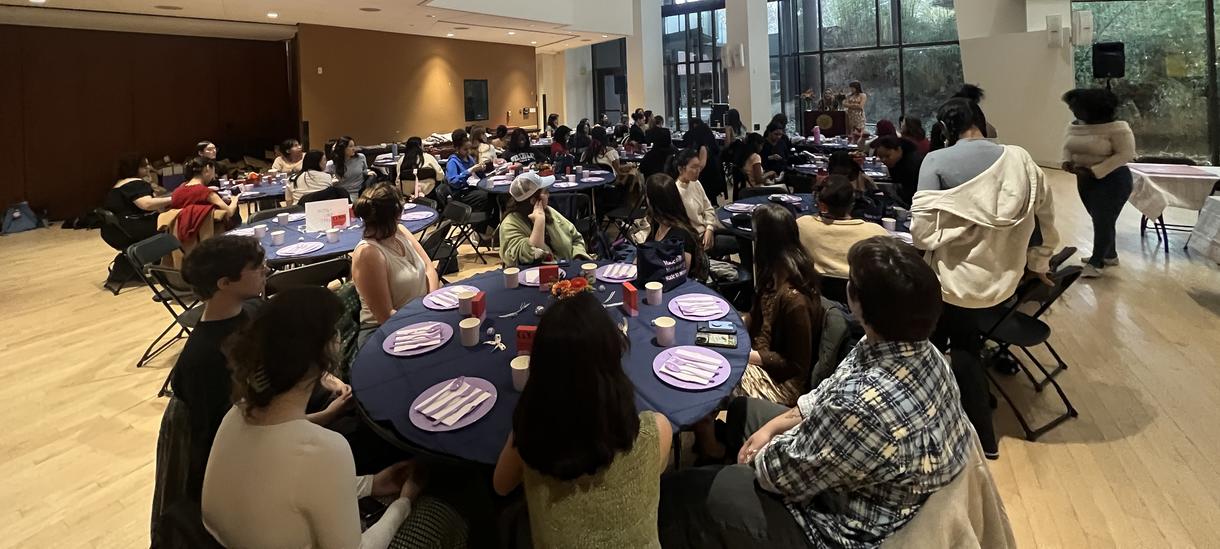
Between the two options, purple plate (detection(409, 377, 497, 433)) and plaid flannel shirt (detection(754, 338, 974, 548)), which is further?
purple plate (detection(409, 377, 497, 433))

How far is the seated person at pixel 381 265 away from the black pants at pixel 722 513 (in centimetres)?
173

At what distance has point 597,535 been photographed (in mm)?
1310

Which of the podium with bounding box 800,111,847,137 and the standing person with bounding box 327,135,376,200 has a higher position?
the podium with bounding box 800,111,847,137

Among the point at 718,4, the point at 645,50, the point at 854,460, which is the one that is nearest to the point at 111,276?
the point at 854,460

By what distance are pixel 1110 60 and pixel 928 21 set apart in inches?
197

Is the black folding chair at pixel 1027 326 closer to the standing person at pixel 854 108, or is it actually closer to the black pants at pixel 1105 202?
the black pants at pixel 1105 202

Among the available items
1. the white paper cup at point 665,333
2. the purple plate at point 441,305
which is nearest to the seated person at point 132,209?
the purple plate at point 441,305

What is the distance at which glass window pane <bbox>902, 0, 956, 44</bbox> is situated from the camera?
501 inches

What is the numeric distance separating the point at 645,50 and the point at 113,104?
1104 cm

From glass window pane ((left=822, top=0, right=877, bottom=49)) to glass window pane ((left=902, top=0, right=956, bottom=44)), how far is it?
2.27ft

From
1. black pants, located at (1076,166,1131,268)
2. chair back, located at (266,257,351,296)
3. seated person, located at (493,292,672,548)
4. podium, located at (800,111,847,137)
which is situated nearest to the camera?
seated person, located at (493,292,672,548)

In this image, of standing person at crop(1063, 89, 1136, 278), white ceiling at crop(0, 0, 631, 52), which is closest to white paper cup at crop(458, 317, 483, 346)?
standing person at crop(1063, 89, 1136, 278)

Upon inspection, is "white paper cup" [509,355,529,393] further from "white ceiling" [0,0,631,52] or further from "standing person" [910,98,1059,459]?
"white ceiling" [0,0,631,52]

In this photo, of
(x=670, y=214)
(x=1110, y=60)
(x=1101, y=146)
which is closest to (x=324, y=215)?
(x=670, y=214)
